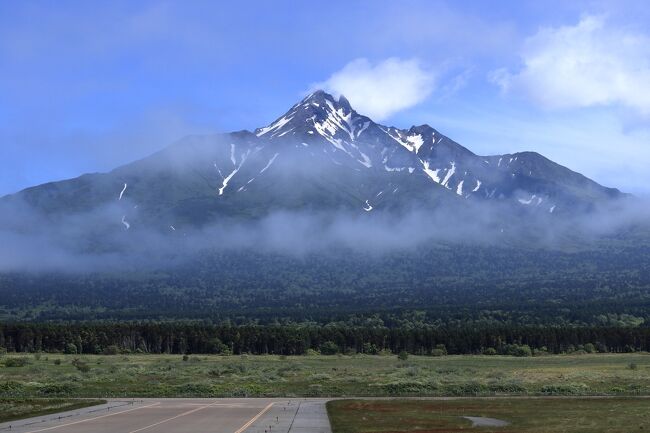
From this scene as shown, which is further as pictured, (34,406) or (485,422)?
(34,406)

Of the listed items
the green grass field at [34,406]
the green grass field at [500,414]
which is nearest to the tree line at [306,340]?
the green grass field at [500,414]

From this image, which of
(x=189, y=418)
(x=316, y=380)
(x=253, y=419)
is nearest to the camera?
(x=253, y=419)

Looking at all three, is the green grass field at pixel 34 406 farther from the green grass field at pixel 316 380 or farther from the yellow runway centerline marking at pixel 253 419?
the yellow runway centerline marking at pixel 253 419

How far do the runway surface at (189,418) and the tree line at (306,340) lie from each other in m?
73.0

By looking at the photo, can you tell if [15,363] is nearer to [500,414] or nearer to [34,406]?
[34,406]

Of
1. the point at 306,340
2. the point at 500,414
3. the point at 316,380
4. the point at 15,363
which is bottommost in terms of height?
the point at 500,414

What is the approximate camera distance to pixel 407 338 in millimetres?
135000

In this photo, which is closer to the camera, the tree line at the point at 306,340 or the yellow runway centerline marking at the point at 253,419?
the yellow runway centerline marking at the point at 253,419

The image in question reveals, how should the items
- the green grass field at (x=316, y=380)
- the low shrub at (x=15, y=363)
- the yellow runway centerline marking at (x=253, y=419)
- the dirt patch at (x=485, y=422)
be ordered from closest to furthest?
the yellow runway centerline marking at (x=253, y=419), the dirt patch at (x=485, y=422), the green grass field at (x=316, y=380), the low shrub at (x=15, y=363)

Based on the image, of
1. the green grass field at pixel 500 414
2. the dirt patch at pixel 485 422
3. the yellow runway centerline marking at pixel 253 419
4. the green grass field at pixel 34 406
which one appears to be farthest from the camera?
the green grass field at pixel 34 406

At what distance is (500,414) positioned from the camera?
50.8m

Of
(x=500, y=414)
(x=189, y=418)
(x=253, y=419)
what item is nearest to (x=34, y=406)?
(x=189, y=418)

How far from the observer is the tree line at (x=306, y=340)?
13012 centimetres

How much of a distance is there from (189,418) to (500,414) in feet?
67.2
